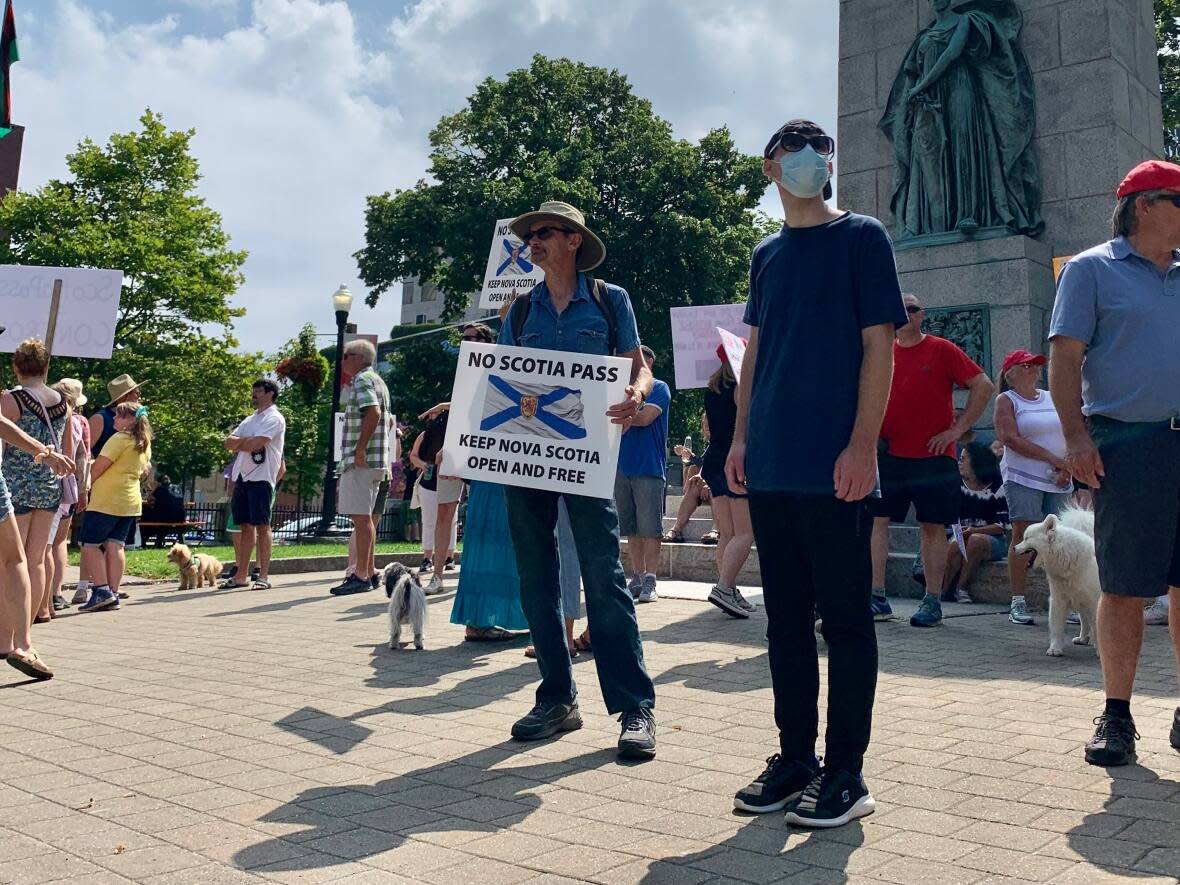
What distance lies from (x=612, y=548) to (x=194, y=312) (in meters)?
33.0

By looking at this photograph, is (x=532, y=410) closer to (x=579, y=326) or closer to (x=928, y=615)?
(x=579, y=326)

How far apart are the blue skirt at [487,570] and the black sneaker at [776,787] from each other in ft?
11.2

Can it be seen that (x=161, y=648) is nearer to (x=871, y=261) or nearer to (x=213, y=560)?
(x=213, y=560)

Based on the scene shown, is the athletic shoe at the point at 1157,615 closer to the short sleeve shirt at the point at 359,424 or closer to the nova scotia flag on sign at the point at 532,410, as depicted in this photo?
the nova scotia flag on sign at the point at 532,410

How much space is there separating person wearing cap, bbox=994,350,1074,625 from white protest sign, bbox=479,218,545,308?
531 cm

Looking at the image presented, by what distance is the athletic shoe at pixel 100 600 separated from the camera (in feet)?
32.0

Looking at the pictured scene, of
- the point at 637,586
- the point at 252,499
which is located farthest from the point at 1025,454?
the point at 252,499

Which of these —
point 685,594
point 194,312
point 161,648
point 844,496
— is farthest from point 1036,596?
point 194,312

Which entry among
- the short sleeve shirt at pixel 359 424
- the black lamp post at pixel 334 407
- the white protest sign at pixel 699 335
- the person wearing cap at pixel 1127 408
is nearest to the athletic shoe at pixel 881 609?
the white protest sign at pixel 699 335

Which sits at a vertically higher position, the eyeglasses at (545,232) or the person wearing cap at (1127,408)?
the eyeglasses at (545,232)

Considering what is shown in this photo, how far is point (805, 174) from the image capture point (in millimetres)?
3707

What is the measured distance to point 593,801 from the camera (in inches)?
146

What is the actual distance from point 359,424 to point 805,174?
718 cm

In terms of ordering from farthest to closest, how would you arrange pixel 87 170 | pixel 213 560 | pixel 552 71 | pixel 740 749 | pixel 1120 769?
pixel 552 71, pixel 87 170, pixel 213 560, pixel 740 749, pixel 1120 769
